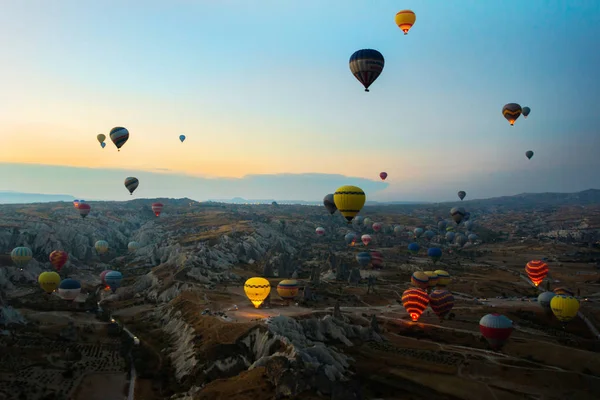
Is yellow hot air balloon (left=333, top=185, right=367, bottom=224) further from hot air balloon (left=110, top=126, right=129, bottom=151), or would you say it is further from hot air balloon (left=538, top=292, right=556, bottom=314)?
hot air balloon (left=110, top=126, right=129, bottom=151)

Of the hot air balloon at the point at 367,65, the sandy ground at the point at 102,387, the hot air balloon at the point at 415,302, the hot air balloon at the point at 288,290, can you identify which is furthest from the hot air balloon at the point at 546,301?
the sandy ground at the point at 102,387

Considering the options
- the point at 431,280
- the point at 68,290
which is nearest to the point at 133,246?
the point at 68,290

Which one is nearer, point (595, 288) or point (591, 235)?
point (595, 288)

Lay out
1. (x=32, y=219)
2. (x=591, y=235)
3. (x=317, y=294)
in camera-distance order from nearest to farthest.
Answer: (x=317, y=294) → (x=32, y=219) → (x=591, y=235)

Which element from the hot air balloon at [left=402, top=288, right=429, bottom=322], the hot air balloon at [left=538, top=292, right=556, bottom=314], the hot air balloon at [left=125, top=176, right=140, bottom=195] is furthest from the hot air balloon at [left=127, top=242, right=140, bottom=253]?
the hot air balloon at [left=538, top=292, right=556, bottom=314]

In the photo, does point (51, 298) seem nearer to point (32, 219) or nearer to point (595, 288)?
Answer: point (32, 219)

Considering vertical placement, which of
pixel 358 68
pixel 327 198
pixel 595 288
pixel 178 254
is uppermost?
pixel 358 68

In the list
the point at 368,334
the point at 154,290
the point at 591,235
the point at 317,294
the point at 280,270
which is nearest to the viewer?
the point at 368,334

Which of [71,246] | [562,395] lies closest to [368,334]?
[562,395]
